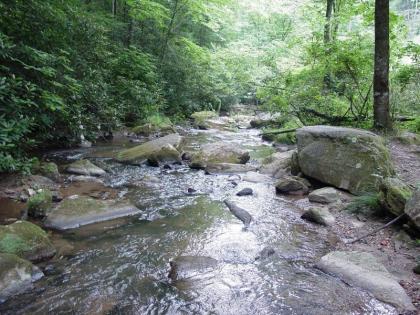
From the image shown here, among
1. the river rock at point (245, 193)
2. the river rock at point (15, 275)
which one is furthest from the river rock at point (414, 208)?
the river rock at point (15, 275)

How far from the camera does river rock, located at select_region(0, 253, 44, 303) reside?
325 cm

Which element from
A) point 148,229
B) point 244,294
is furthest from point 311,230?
point 148,229

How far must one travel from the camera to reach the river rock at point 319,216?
5.41 m

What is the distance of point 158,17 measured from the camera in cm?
1559

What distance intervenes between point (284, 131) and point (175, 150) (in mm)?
5655

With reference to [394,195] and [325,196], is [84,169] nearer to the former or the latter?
[325,196]

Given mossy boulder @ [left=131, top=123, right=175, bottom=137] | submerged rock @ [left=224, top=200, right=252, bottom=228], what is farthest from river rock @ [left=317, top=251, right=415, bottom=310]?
mossy boulder @ [left=131, top=123, right=175, bottom=137]

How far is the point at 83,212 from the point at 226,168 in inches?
175

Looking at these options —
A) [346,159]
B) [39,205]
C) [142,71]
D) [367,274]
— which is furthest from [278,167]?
[142,71]

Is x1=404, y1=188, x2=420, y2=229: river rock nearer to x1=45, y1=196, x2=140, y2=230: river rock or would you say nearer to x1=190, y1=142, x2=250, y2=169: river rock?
x1=45, y1=196, x2=140, y2=230: river rock

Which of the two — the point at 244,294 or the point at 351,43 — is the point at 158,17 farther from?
the point at 244,294

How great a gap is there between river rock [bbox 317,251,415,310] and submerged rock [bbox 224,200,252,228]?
1584 millimetres

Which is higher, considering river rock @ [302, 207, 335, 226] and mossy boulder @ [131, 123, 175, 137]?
mossy boulder @ [131, 123, 175, 137]

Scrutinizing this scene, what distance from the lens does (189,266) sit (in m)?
3.95
